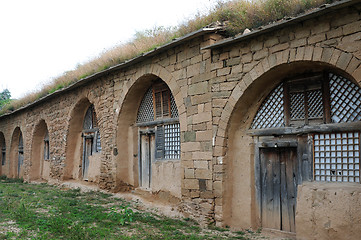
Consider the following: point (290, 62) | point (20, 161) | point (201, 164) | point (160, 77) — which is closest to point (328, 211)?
point (290, 62)

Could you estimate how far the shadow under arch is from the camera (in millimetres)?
11266

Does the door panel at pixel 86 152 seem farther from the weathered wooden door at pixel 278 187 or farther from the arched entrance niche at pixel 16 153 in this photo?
the arched entrance niche at pixel 16 153

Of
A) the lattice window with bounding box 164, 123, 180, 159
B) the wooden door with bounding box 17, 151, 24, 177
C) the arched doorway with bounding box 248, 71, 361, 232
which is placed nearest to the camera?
the arched doorway with bounding box 248, 71, 361, 232

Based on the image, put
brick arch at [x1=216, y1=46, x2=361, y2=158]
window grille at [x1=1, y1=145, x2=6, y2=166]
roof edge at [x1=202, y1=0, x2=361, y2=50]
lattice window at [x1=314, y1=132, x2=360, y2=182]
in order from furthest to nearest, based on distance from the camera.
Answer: window grille at [x1=1, y1=145, x2=6, y2=166] < lattice window at [x1=314, y1=132, x2=360, y2=182] < brick arch at [x1=216, y1=46, x2=361, y2=158] < roof edge at [x1=202, y1=0, x2=361, y2=50]

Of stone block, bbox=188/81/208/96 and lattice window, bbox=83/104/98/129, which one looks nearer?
stone block, bbox=188/81/208/96

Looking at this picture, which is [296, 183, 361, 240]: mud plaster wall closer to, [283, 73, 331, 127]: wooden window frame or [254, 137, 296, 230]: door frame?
[254, 137, 296, 230]: door frame

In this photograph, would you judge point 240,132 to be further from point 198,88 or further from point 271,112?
point 198,88

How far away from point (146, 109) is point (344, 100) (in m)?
5.25

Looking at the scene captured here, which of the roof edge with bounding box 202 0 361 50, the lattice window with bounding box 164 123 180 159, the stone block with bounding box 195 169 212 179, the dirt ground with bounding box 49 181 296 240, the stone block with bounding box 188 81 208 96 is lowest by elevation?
the dirt ground with bounding box 49 181 296 240

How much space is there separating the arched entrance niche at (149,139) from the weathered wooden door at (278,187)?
2193 millimetres

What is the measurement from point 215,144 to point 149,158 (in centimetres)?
304

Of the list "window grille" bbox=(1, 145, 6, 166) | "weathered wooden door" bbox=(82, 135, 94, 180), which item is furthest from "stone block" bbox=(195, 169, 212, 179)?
"window grille" bbox=(1, 145, 6, 166)

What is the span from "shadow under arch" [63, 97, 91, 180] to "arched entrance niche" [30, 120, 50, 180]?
313 cm

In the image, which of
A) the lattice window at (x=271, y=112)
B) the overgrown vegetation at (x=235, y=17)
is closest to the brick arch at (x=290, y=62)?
the lattice window at (x=271, y=112)
